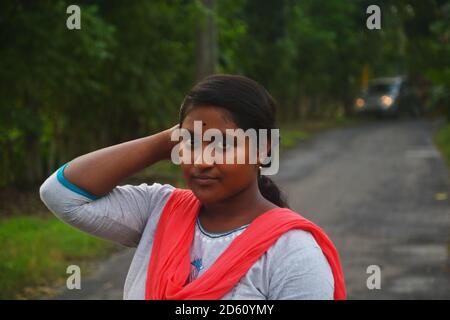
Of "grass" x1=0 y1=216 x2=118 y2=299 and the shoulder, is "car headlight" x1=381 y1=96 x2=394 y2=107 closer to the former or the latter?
"grass" x1=0 y1=216 x2=118 y2=299

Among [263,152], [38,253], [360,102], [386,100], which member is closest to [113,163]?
[263,152]

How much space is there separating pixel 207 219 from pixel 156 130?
45.7 ft

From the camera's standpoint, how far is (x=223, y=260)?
1991 millimetres

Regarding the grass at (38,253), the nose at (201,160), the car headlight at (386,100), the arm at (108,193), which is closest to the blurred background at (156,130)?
the grass at (38,253)

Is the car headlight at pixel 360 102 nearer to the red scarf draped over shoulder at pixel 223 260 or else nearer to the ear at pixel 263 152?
the ear at pixel 263 152

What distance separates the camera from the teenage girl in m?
1.96

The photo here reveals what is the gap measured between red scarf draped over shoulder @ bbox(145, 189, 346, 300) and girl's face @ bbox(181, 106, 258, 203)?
0.35ft

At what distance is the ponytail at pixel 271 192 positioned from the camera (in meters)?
2.33

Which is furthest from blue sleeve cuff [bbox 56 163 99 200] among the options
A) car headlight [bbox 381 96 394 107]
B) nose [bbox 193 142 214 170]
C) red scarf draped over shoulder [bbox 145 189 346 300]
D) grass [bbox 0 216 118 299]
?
car headlight [bbox 381 96 394 107]

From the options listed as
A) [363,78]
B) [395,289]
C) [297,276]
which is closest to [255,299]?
[297,276]

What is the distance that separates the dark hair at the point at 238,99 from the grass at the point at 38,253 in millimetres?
4832

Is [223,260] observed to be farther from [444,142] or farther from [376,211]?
[444,142]

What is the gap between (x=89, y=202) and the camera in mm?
2271
